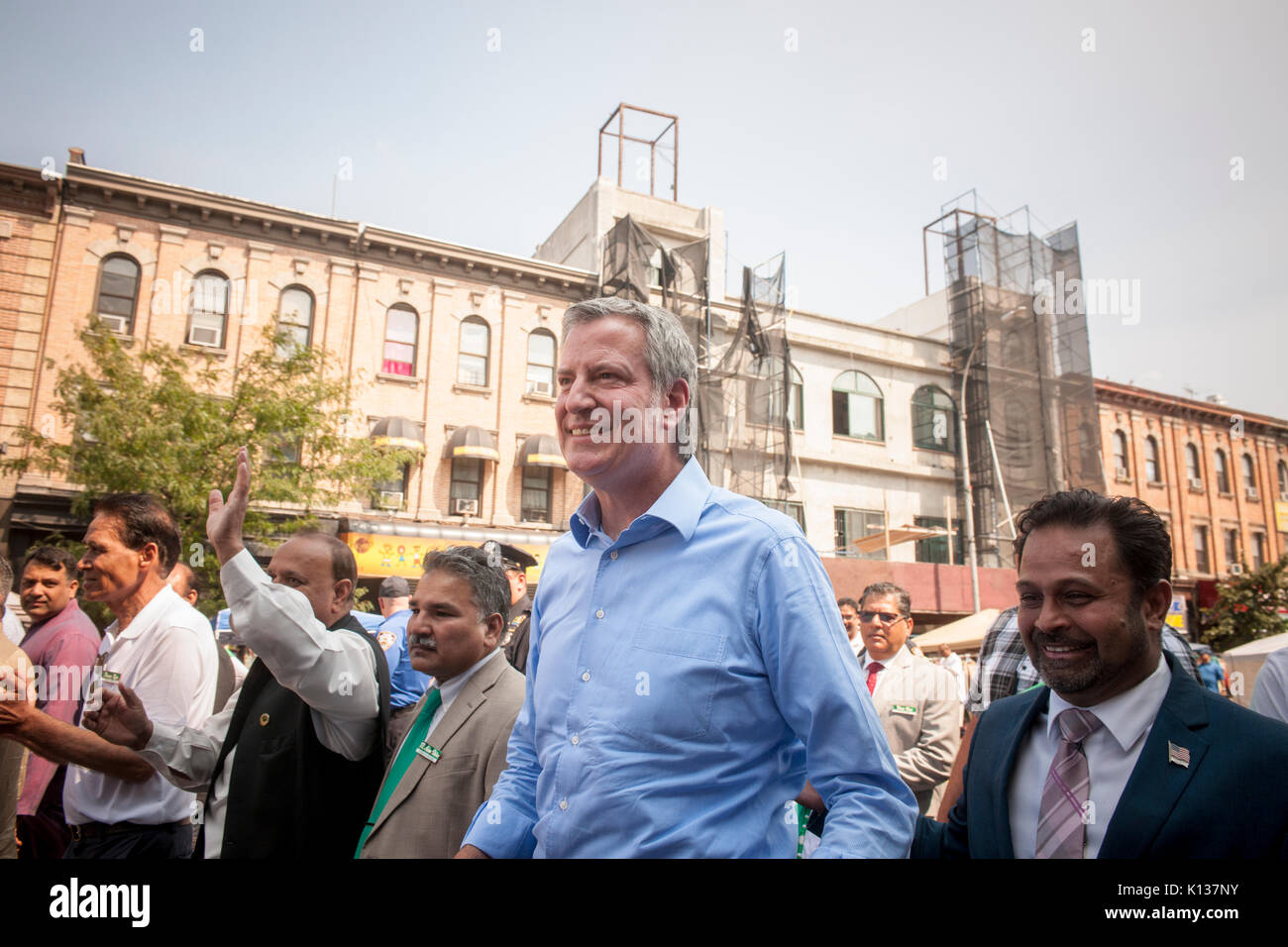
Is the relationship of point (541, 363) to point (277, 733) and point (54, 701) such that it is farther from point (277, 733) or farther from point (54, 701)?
point (277, 733)

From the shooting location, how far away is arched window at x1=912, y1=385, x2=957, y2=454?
1170 inches

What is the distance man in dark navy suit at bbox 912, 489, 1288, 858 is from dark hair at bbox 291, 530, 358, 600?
2555 millimetres

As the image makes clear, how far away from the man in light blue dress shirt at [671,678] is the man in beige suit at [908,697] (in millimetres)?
3742

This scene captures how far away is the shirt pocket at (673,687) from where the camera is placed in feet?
6.07

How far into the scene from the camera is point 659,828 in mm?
1797

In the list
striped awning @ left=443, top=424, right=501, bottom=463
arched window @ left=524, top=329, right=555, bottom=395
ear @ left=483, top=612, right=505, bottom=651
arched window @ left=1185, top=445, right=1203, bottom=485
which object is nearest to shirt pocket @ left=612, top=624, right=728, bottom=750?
ear @ left=483, top=612, right=505, bottom=651

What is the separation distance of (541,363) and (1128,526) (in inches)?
885

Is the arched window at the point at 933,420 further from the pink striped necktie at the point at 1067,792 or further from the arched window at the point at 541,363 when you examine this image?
the pink striped necktie at the point at 1067,792

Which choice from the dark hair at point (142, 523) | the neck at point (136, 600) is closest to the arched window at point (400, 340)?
the dark hair at point (142, 523)
